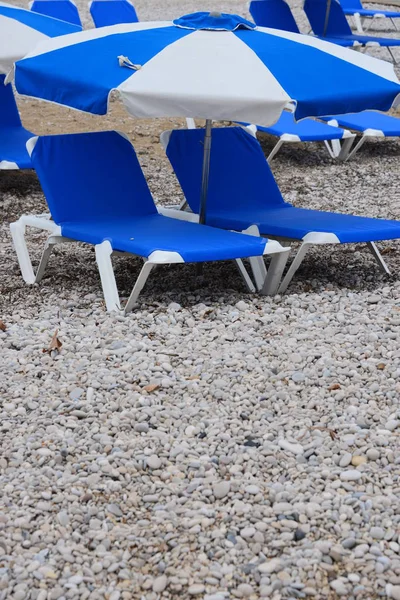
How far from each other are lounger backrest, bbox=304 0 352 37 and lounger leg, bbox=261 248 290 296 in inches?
355

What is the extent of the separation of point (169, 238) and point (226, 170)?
1293mm

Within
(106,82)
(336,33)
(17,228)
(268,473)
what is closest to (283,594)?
(268,473)

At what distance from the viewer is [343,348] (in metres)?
4.27

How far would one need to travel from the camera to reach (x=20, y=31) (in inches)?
275

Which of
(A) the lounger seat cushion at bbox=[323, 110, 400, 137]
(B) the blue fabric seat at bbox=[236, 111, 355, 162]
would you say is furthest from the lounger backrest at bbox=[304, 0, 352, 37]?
(B) the blue fabric seat at bbox=[236, 111, 355, 162]

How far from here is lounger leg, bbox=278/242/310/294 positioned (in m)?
5.04

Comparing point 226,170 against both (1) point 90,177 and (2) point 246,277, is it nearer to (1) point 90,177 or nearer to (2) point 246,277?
(1) point 90,177

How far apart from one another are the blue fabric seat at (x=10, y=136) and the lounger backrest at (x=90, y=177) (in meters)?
1.61

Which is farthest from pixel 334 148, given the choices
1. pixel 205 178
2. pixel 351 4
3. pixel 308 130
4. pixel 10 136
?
pixel 351 4

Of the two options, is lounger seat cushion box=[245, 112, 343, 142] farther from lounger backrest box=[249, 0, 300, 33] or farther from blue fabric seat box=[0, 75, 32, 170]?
lounger backrest box=[249, 0, 300, 33]

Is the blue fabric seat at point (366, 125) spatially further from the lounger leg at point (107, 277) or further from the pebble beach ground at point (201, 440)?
the lounger leg at point (107, 277)

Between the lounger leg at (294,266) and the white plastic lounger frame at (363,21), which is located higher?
the lounger leg at (294,266)

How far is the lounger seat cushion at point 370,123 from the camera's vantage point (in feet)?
29.2

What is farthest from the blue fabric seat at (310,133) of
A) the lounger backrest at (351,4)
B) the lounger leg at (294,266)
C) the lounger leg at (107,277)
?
the lounger backrest at (351,4)
